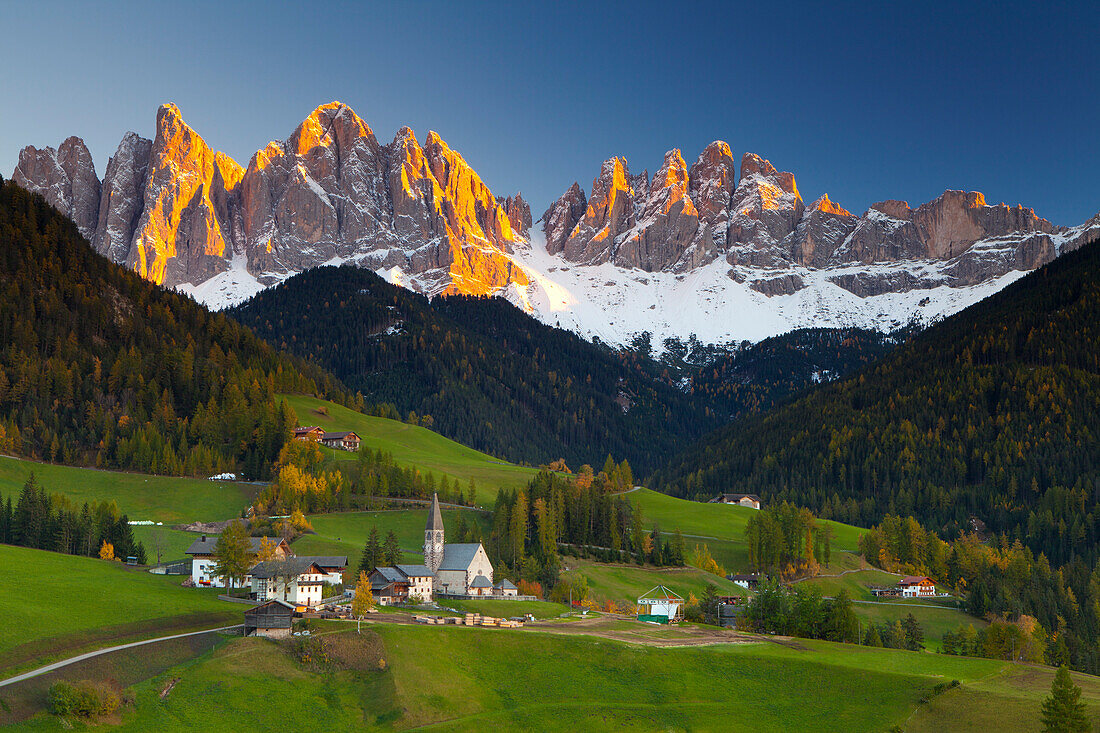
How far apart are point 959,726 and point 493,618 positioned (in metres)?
44.0

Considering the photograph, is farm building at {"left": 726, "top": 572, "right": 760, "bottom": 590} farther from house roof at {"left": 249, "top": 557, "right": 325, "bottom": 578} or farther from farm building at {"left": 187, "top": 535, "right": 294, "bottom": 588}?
house roof at {"left": 249, "top": 557, "right": 325, "bottom": 578}

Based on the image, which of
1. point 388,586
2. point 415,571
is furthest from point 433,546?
point 388,586

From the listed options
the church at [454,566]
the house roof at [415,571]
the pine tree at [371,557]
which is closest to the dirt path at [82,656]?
the house roof at [415,571]

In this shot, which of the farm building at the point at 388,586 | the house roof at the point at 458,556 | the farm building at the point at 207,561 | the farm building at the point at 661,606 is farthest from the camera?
the house roof at the point at 458,556

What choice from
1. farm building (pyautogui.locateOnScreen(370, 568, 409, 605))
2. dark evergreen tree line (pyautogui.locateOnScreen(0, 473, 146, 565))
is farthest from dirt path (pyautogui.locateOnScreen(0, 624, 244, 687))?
dark evergreen tree line (pyautogui.locateOnScreen(0, 473, 146, 565))

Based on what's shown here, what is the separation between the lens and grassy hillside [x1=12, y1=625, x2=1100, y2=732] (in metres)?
68.5

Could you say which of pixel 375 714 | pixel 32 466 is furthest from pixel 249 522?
pixel 375 714

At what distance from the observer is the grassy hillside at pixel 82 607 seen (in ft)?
247

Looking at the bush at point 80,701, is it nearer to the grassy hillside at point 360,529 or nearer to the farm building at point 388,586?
the farm building at point 388,586

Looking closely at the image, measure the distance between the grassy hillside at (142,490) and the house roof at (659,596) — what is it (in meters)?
67.0

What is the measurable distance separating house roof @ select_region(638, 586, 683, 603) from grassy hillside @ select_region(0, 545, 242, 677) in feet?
183

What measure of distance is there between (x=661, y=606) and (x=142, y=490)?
92.9m

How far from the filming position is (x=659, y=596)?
132 m

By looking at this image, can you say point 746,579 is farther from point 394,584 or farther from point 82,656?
point 82,656
